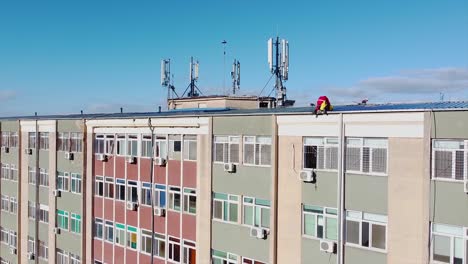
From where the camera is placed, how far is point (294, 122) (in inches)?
583

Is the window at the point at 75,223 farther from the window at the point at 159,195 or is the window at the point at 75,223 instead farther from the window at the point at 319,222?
the window at the point at 319,222

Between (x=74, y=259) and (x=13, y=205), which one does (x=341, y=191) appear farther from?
(x=13, y=205)

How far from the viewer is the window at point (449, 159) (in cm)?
1149

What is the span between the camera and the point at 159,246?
63.9 ft

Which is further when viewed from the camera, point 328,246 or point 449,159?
point 328,246

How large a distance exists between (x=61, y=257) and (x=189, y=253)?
32.0 feet

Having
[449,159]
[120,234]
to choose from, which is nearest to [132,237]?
[120,234]

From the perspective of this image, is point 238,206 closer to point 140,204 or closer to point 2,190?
point 140,204

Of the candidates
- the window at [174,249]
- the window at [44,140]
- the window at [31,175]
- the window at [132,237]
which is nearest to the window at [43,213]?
the window at [31,175]

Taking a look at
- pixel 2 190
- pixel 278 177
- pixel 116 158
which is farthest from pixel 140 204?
pixel 2 190

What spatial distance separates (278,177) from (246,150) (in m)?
1.61

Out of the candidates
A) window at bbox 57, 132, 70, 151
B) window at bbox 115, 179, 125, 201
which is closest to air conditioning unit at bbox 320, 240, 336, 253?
window at bbox 115, 179, 125, 201

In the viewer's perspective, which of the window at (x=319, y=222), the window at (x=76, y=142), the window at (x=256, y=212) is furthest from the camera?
the window at (x=76, y=142)

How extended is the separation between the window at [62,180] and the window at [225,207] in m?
10.3
